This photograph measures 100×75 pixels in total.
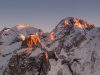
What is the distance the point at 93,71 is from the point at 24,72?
41654 millimetres

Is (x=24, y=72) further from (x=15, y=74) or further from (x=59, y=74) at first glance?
(x=59, y=74)

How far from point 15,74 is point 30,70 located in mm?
10423

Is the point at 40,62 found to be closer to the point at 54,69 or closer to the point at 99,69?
the point at 54,69

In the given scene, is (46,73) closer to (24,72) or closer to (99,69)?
(24,72)

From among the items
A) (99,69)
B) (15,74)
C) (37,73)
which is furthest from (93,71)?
(15,74)

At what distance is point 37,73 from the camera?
194625mm

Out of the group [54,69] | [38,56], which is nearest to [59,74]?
[54,69]

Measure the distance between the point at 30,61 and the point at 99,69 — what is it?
42007 mm

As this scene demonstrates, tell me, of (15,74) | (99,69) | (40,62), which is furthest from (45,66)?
Result: (99,69)

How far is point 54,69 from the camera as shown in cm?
19950

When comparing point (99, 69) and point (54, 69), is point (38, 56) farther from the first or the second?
point (99, 69)

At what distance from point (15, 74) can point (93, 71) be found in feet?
155

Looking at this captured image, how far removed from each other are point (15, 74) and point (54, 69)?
78.2ft

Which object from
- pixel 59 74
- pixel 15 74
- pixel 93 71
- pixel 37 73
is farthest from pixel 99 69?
pixel 15 74
